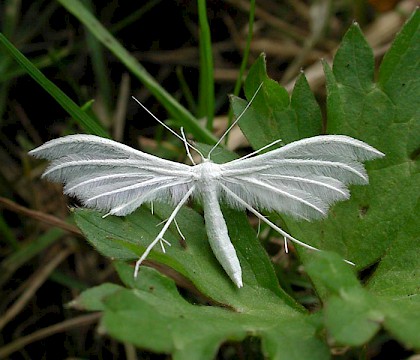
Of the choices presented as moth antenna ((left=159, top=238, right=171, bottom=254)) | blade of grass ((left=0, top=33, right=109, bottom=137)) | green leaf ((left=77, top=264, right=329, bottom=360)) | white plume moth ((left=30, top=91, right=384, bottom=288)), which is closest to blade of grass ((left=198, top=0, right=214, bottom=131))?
blade of grass ((left=0, top=33, right=109, bottom=137))

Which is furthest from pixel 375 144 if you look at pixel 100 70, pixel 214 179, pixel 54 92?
pixel 100 70

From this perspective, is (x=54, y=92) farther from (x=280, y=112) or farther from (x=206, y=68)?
(x=280, y=112)

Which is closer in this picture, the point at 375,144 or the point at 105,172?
the point at 105,172

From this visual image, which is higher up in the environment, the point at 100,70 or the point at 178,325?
the point at 100,70

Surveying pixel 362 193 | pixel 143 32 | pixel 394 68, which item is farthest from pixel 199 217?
pixel 143 32

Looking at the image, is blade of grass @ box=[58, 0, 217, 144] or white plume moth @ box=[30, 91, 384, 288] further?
blade of grass @ box=[58, 0, 217, 144]

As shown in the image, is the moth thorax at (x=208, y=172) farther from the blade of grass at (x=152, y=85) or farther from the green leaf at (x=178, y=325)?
the blade of grass at (x=152, y=85)

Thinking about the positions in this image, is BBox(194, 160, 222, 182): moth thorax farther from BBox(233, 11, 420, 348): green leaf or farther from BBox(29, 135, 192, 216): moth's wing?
BBox(233, 11, 420, 348): green leaf
